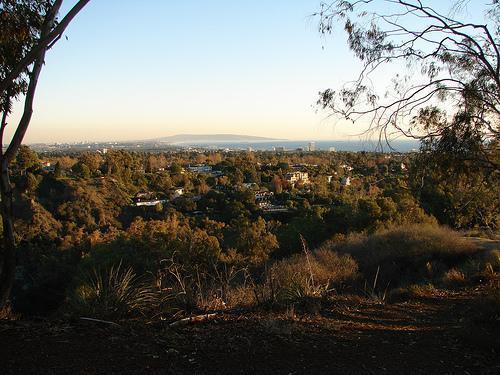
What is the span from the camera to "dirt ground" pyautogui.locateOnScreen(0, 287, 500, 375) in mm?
3674

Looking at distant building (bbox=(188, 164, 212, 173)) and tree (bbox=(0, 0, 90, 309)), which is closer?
tree (bbox=(0, 0, 90, 309))

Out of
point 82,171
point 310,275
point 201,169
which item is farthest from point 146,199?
point 310,275

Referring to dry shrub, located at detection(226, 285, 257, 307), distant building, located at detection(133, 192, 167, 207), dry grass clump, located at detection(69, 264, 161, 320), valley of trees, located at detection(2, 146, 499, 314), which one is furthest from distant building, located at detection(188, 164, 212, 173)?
dry grass clump, located at detection(69, 264, 161, 320)

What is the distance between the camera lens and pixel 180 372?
3.61 meters

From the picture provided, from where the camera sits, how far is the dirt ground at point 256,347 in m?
3.67

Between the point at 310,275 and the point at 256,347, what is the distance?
3.48 meters

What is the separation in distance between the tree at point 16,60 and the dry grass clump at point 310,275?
2983mm

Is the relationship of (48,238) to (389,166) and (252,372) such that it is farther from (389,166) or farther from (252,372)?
(252,372)

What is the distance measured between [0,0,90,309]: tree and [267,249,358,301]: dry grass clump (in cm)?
298

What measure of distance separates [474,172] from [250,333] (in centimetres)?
440

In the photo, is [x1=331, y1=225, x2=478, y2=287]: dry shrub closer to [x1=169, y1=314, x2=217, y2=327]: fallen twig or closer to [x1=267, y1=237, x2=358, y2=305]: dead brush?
[x1=267, y1=237, x2=358, y2=305]: dead brush

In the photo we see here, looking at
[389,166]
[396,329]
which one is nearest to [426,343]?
[396,329]

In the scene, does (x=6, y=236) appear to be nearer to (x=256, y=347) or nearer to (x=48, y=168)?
(x=256, y=347)

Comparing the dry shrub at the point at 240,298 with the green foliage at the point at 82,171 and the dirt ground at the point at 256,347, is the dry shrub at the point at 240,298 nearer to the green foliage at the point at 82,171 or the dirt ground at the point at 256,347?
the dirt ground at the point at 256,347
